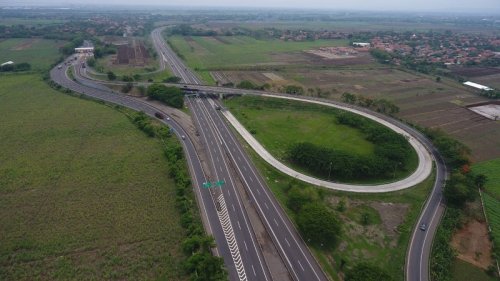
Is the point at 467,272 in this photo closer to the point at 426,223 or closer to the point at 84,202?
the point at 426,223

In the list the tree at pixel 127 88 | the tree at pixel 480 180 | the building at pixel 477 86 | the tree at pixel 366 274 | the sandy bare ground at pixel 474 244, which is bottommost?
the sandy bare ground at pixel 474 244

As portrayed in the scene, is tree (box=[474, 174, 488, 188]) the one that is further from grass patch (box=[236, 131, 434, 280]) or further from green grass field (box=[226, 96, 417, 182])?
green grass field (box=[226, 96, 417, 182])

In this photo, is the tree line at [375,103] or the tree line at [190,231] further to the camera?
the tree line at [375,103]

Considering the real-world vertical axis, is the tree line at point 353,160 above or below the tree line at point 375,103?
below

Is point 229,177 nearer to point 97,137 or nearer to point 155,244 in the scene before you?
point 155,244

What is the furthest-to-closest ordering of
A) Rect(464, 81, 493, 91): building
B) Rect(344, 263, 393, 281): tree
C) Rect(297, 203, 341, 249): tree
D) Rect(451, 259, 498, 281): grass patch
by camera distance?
1. Rect(464, 81, 493, 91): building
2. Rect(297, 203, 341, 249): tree
3. Rect(451, 259, 498, 281): grass patch
4. Rect(344, 263, 393, 281): tree

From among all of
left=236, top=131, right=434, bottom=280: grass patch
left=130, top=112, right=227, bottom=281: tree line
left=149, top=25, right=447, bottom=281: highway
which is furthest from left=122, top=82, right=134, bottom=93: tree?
left=149, top=25, right=447, bottom=281: highway

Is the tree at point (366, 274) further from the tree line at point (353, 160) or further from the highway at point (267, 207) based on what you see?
the tree line at point (353, 160)

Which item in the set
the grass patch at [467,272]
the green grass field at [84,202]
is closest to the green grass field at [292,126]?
the grass patch at [467,272]
